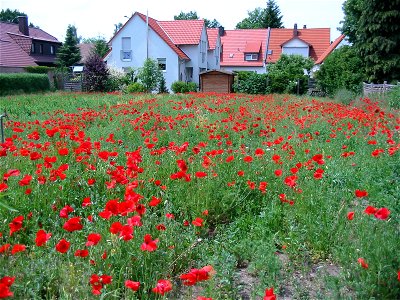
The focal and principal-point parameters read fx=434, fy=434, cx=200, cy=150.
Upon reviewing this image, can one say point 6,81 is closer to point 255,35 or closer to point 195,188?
point 195,188

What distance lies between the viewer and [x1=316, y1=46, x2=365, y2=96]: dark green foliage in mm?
27312

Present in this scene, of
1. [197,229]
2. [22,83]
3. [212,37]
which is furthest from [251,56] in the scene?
[197,229]

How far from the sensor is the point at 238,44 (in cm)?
5838

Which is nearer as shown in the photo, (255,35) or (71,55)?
(71,55)

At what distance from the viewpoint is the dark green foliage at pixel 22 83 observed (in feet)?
91.8

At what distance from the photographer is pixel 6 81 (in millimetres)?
28094

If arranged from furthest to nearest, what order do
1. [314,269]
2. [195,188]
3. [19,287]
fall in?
[195,188] < [314,269] < [19,287]

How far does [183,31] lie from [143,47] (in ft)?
17.7

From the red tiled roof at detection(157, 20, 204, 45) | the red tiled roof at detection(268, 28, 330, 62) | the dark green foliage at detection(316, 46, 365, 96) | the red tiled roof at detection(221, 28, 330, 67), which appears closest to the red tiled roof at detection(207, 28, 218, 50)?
the red tiled roof at detection(157, 20, 204, 45)

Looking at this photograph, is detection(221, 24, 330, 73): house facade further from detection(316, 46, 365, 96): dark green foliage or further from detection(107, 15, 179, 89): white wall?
detection(316, 46, 365, 96): dark green foliage

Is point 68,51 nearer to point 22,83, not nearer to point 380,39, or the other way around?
point 22,83

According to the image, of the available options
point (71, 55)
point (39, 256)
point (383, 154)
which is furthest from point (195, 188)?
point (71, 55)

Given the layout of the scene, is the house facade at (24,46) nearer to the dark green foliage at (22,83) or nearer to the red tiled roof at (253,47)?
the dark green foliage at (22,83)

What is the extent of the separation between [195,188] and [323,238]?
4.87 ft
